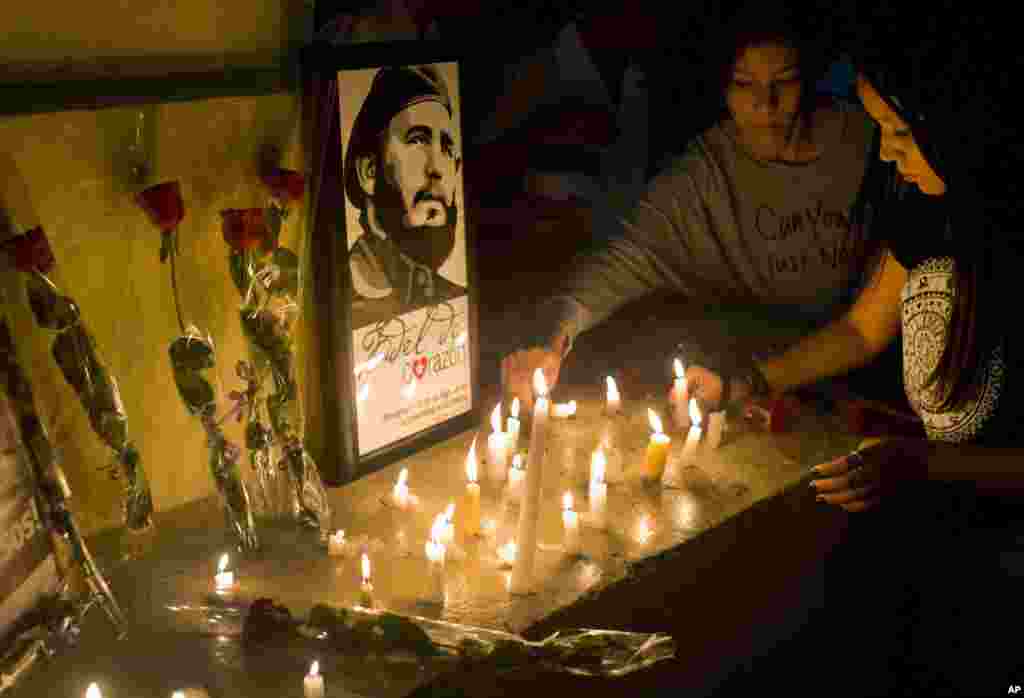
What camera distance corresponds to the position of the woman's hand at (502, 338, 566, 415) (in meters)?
2.48

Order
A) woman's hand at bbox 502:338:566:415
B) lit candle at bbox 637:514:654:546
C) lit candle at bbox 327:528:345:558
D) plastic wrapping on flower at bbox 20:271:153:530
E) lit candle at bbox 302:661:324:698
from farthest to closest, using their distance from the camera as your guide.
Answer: woman's hand at bbox 502:338:566:415 → lit candle at bbox 637:514:654:546 → lit candle at bbox 327:528:345:558 → plastic wrapping on flower at bbox 20:271:153:530 → lit candle at bbox 302:661:324:698

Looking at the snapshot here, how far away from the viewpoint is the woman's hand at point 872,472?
87.0 inches

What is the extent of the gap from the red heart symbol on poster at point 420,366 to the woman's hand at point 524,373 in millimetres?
307

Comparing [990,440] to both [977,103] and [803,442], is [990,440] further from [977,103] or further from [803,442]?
[977,103]

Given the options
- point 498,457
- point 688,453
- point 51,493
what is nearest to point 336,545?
point 498,457

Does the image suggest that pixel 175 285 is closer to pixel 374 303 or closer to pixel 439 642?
pixel 374 303

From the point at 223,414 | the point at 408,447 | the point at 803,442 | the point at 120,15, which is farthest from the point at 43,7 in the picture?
the point at 803,442

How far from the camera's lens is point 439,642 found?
161 centimetres

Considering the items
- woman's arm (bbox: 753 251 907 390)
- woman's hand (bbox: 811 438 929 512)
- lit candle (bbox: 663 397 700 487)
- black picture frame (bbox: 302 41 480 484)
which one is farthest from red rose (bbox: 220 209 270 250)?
woman's arm (bbox: 753 251 907 390)

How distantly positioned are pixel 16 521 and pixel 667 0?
120 inches

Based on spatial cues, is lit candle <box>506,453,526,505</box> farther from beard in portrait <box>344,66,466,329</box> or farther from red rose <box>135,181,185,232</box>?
red rose <box>135,181,185,232</box>

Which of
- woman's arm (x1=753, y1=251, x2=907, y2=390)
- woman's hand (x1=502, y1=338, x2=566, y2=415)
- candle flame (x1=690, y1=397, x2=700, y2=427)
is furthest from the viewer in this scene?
woman's arm (x1=753, y1=251, x2=907, y2=390)

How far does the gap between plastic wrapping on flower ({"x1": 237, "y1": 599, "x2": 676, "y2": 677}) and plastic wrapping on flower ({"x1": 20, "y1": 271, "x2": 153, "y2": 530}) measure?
1.11ft

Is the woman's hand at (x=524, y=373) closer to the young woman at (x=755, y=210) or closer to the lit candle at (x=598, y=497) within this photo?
the young woman at (x=755, y=210)
